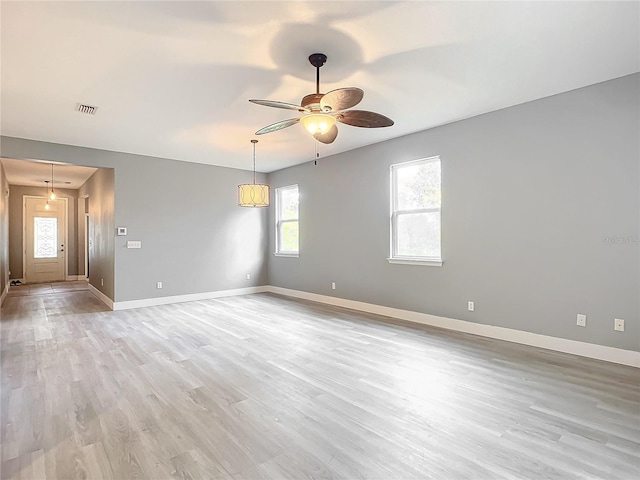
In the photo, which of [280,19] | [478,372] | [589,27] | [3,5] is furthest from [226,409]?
[589,27]

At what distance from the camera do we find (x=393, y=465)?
1818mm

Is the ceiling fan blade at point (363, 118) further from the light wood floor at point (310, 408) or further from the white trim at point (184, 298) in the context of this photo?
the white trim at point (184, 298)

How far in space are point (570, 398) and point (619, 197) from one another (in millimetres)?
2008

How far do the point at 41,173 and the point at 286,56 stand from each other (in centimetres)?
786

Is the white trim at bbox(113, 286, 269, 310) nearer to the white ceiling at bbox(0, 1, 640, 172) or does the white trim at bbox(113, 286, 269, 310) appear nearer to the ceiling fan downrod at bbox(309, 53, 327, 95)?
the white ceiling at bbox(0, 1, 640, 172)

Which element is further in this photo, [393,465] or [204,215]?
[204,215]

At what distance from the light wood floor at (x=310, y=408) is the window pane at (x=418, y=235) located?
126cm

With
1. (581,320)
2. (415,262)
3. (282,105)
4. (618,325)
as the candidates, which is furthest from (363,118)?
(618,325)

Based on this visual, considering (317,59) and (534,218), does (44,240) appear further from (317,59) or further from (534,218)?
(534,218)

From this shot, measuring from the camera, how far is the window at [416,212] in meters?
4.80

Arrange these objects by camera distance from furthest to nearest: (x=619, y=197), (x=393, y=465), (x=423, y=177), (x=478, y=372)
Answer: (x=423, y=177) < (x=619, y=197) < (x=478, y=372) < (x=393, y=465)

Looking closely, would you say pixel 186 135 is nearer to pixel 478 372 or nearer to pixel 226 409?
pixel 226 409

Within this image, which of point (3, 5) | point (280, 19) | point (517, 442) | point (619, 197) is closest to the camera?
point (517, 442)

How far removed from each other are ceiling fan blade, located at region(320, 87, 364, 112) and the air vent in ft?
9.63
